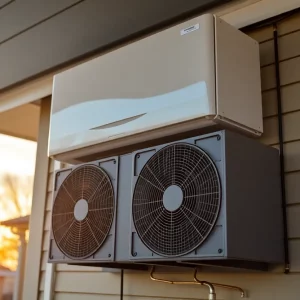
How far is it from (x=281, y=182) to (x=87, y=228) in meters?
0.78

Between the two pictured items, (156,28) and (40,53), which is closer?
(156,28)

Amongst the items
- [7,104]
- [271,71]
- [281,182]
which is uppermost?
[7,104]

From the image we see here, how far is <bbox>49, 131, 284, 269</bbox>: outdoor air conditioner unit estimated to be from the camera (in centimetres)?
169

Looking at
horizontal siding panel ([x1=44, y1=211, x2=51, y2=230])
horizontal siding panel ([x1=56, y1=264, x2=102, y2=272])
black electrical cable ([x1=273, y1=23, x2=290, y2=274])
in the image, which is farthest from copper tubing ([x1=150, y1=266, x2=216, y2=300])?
horizontal siding panel ([x1=44, y1=211, x2=51, y2=230])

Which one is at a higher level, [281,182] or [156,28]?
[156,28]

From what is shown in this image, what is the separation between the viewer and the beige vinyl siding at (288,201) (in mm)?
1905

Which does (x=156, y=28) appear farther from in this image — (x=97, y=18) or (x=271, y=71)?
(x=271, y=71)

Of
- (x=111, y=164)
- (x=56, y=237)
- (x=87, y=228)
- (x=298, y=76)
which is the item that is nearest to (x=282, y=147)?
(x=298, y=76)

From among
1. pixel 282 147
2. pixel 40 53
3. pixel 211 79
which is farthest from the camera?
pixel 40 53

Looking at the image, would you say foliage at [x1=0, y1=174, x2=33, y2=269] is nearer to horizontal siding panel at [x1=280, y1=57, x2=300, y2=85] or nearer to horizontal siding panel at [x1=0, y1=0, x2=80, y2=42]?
horizontal siding panel at [x1=0, y1=0, x2=80, y2=42]

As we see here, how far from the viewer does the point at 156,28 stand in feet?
7.60

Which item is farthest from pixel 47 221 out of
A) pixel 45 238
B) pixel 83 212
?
pixel 83 212

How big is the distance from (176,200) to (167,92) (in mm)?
434

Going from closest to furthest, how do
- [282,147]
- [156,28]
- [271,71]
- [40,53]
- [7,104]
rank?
[282,147]
[271,71]
[156,28]
[40,53]
[7,104]
